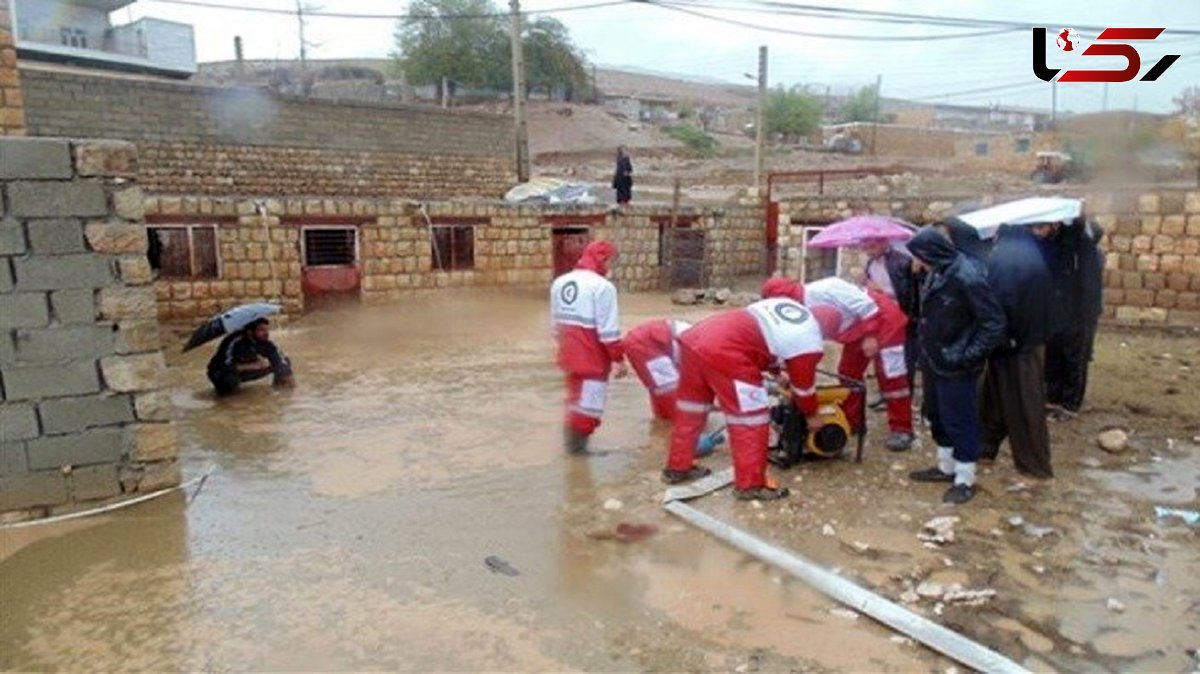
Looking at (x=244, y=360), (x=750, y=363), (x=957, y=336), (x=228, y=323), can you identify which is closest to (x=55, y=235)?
(x=228, y=323)

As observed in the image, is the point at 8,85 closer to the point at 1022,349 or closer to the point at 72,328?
the point at 72,328

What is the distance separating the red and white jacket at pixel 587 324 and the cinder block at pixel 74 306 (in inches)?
116

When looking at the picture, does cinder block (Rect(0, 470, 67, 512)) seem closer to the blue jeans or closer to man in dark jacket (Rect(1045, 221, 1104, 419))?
the blue jeans

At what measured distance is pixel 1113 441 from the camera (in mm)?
6047

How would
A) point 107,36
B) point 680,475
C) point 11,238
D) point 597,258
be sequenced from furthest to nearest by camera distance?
point 107,36 → point 597,258 → point 680,475 → point 11,238

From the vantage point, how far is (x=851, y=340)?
623 cm

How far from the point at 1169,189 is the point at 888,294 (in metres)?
6.00

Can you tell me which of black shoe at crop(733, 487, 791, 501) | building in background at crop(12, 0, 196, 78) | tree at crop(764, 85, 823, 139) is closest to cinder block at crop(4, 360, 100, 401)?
black shoe at crop(733, 487, 791, 501)

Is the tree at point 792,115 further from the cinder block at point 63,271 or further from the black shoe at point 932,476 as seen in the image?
the cinder block at point 63,271

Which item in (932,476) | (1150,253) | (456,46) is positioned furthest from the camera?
(456,46)

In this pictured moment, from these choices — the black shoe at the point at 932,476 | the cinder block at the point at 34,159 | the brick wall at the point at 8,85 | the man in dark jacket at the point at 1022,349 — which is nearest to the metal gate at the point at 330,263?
the brick wall at the point at 8,85

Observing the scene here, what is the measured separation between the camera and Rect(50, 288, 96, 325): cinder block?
196 inches

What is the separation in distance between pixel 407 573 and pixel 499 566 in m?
0.47

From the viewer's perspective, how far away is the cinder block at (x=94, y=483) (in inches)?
204
